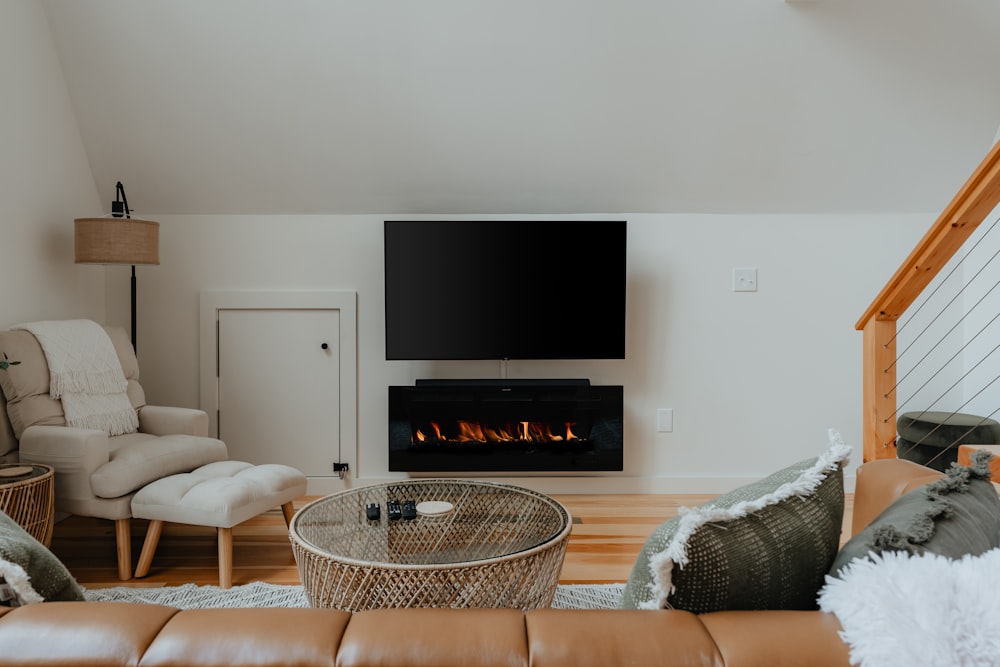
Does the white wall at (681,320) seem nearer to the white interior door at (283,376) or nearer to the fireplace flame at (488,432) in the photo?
the white interior door at (283,376)

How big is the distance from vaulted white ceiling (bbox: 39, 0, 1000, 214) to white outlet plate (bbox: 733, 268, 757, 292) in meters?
0.34

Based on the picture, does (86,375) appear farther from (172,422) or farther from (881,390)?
(881,390)

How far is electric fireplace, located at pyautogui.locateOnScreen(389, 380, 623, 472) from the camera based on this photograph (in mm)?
3826

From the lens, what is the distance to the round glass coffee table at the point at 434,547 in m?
1.81

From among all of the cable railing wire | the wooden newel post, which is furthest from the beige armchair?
the cable railing wire

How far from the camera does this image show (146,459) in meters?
2.87

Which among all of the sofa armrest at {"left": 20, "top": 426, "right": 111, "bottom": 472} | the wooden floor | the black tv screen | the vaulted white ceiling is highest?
the vaulted white ceiling

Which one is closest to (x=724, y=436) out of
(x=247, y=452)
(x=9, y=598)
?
(x=247, y=452)

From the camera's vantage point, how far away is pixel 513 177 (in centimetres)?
388

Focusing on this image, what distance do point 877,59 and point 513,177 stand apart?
1869 millimetres

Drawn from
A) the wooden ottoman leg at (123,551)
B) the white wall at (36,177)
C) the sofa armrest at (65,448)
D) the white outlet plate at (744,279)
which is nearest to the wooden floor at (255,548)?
the wooden ottoman leg at (123,551)

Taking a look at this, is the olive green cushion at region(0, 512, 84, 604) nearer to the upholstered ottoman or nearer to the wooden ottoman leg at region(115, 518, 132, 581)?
the upholstered ottoman

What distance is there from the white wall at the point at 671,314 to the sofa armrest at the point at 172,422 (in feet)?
1.87

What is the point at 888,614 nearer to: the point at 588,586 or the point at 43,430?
the point at 588,586
